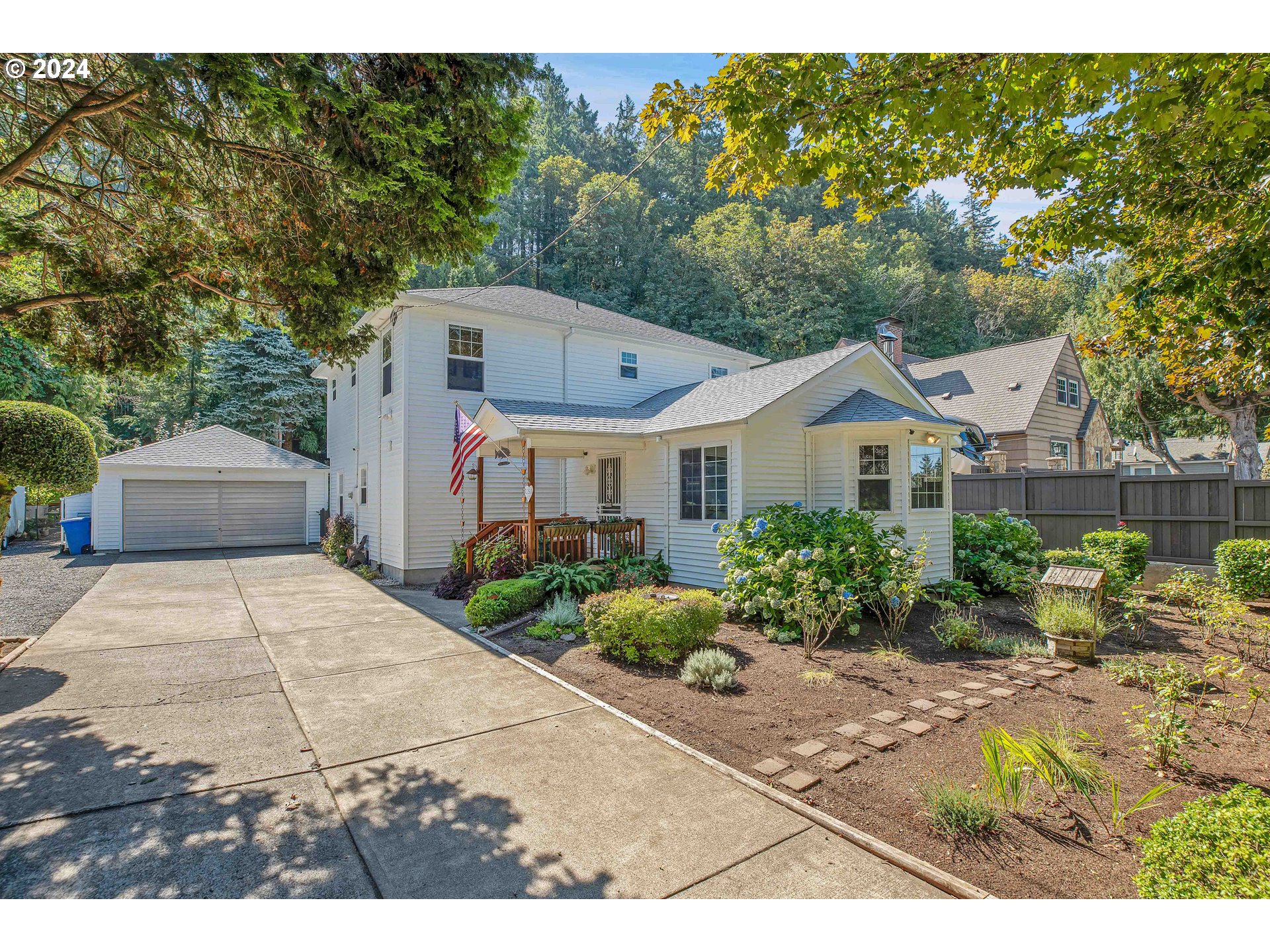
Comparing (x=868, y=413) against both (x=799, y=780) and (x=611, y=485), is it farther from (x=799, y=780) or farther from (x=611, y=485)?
(x=799, y=780)

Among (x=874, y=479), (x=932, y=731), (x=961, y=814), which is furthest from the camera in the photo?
(x=874, y=479)

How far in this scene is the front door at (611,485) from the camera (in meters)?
12.3

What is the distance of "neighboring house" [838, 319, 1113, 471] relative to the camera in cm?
1795

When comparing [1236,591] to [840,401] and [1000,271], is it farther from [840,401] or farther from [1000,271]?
[1000,271]

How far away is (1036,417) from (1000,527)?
10.4m

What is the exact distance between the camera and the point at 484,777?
362 cm

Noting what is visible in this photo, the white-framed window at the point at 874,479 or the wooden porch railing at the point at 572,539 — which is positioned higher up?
the white-framed window at the point at 874,479

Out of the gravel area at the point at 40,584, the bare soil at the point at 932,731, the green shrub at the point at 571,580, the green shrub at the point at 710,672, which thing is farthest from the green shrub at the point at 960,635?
the gravel area at the point at 40,584

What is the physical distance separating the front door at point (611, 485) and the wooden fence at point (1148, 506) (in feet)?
28.0

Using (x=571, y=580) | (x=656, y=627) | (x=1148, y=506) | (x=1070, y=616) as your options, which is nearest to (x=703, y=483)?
(x=571, y=580)

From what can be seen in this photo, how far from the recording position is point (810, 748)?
3.92m

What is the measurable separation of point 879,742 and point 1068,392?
21.0m

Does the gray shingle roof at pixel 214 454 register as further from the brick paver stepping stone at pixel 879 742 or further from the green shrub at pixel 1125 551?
the green shrub at pixel 1125 551

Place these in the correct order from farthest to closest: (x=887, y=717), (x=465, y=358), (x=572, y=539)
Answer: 1. (x=465, y=358)
2. (x=572, y=539)
3. (x=887, y=717)
